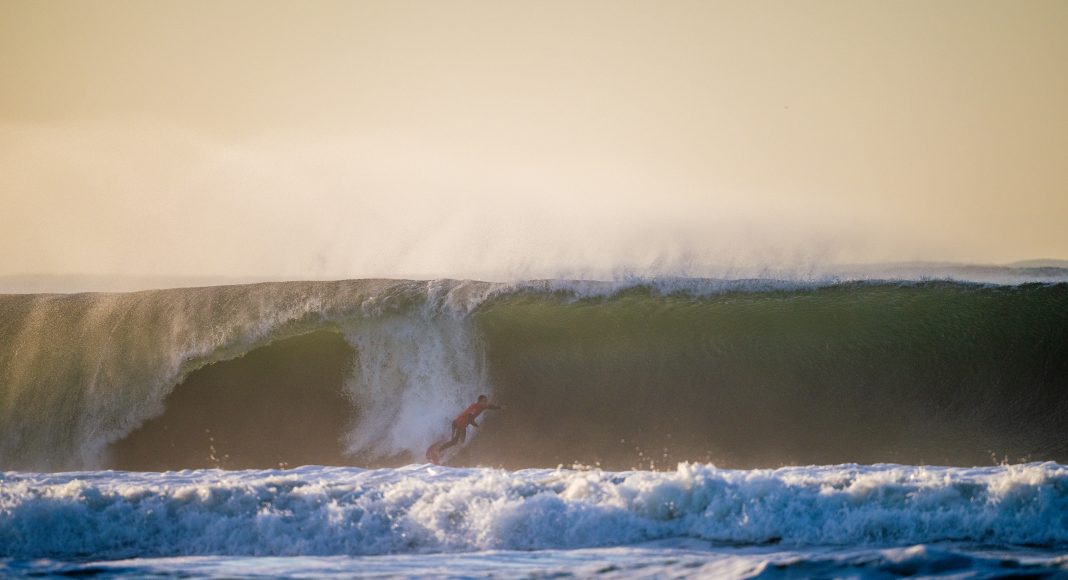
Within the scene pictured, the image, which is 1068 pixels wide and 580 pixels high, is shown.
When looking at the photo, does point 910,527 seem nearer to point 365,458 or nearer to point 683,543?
point 683,543

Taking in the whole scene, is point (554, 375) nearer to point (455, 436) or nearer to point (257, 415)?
point (455, 436)

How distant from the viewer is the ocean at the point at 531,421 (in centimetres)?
654

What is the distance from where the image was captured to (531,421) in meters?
11.2

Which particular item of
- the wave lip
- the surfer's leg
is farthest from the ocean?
the surfer's leg

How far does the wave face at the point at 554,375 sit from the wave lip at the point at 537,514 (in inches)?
134

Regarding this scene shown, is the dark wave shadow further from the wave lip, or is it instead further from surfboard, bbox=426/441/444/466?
the wave lip

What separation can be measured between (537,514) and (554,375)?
16.7 feet

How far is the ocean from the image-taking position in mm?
6539

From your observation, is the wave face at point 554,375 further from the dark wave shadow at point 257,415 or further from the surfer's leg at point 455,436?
the surfer's leg at point 455,436

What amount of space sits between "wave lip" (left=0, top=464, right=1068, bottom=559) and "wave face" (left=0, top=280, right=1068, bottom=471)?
3.40 meters

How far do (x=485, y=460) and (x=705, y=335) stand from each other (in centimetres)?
308

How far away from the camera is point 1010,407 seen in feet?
34.5

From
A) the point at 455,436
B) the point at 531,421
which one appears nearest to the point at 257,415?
the point at 455,436

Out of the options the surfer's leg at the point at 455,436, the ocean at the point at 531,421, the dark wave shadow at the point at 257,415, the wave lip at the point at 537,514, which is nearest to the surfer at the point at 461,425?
the surfer's leg at the point at 455,436
